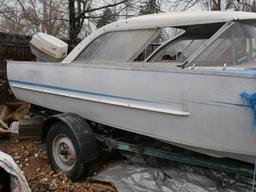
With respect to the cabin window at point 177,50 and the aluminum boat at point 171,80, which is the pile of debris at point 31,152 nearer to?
the aluminum boat at point 171,80

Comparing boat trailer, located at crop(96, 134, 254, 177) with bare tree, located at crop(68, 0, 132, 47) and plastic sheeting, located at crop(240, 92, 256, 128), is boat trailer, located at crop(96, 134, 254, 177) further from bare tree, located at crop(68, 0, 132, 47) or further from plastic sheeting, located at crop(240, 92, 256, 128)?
bare tree, located at crop(68, 0, 132, 47)

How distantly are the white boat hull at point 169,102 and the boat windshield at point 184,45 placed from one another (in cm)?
57

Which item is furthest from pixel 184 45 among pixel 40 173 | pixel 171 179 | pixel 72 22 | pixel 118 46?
pixel 72 22

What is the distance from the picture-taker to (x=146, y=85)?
A: 3637mm

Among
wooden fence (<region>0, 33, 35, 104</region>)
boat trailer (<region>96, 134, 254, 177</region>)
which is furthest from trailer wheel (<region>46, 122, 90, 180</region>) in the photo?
wooden fence (<region>0, 33, 35, 104</region>)

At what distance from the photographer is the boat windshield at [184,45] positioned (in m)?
4.14

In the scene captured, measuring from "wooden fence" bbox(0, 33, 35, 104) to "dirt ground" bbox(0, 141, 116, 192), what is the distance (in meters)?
2.79

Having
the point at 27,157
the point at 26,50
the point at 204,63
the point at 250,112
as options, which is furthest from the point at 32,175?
the point at 26,50

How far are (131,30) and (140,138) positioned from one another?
1492 mm

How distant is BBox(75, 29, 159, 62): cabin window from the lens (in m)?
4.30

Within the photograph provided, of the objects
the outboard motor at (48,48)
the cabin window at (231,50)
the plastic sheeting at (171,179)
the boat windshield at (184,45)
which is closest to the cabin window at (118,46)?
the boat windshield at (184,45)

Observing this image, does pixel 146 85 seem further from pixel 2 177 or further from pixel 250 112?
pixel 2 177

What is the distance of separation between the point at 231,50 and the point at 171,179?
166 cm

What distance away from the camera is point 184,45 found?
4383 mm
